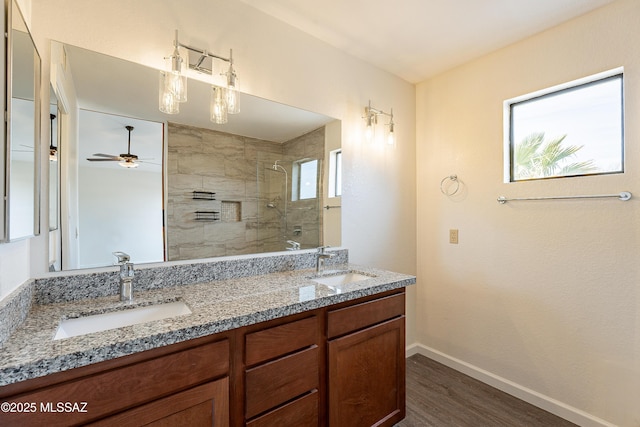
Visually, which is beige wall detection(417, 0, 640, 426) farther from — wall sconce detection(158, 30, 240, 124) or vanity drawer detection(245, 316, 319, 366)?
wall sconce detection(158, 30, 240, 124)

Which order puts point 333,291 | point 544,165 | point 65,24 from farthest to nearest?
point 544,165 < point 333,291 < point 65,24

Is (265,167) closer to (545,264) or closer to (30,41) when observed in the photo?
(30,41)

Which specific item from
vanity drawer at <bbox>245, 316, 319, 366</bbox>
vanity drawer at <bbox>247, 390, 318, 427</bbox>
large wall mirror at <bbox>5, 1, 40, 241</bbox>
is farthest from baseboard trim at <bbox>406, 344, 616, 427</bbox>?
large wall mirror at <bbox>5, 1, 40, 241</bbox>

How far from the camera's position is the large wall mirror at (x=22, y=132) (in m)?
0.88

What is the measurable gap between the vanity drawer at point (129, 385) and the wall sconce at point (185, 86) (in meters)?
1.18

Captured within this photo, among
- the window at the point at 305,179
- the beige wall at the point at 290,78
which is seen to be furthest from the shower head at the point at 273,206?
the beige wall at the point at 290,78

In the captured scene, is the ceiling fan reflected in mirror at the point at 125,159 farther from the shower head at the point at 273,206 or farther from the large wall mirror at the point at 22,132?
the shower head at the point at 273,206

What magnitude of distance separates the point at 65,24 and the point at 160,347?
4.57 ft

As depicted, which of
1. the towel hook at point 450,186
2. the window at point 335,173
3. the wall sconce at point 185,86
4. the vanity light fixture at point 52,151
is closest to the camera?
the vanity light fixture at point 52,151

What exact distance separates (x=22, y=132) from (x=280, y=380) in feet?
4.17

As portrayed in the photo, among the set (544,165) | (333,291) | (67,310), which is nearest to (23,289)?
(67,310)

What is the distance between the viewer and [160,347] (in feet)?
3.00

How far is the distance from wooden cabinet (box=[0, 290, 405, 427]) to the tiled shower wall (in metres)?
0.66

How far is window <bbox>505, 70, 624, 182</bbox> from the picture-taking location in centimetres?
174
